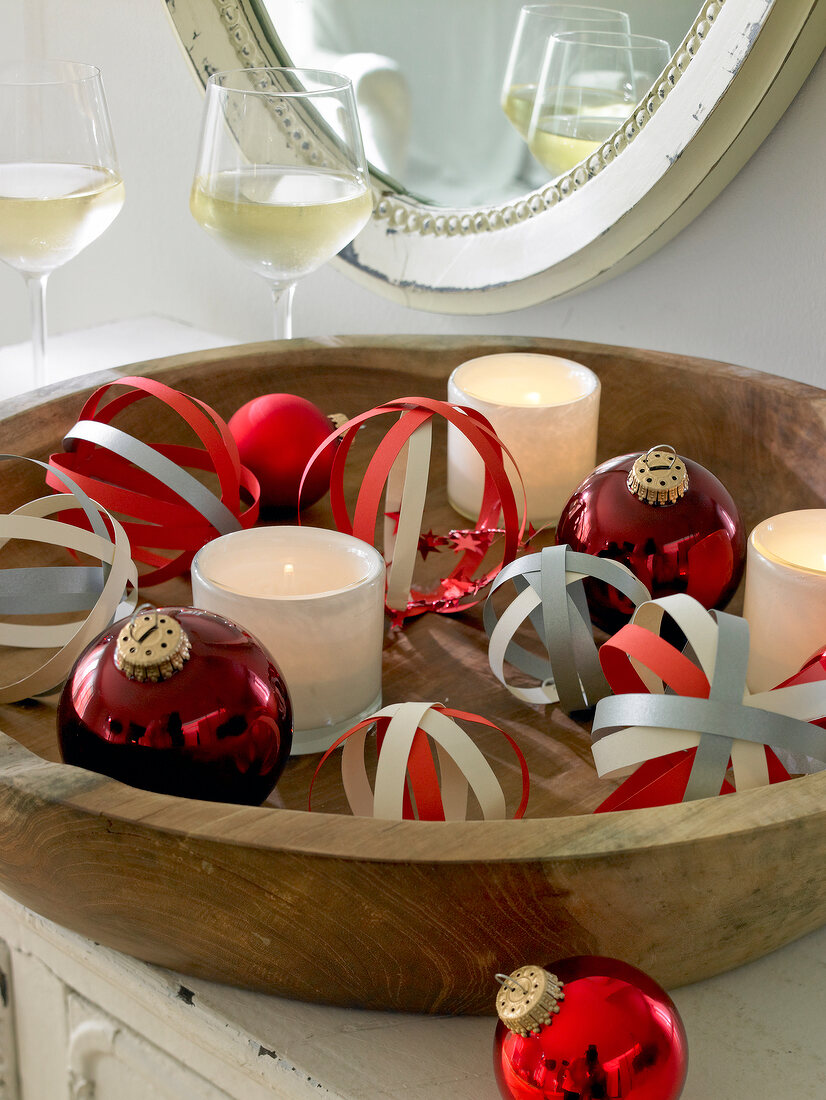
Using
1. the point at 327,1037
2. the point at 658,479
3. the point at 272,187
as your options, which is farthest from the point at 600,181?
the point at 327,1037

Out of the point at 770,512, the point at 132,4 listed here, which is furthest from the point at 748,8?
the point at 132,4

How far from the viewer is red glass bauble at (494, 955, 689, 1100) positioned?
9.4 inches

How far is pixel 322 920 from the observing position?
10.0 inches

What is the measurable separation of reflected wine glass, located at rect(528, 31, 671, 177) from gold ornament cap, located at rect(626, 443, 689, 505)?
0.29m

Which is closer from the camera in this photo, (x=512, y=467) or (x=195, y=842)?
(x=195, y=842)

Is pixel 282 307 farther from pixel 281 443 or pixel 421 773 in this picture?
pixel 421 773

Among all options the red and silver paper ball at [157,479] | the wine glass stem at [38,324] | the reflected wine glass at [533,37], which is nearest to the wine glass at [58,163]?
the wine glass stem at [38,324]

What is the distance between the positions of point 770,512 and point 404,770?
283 mm

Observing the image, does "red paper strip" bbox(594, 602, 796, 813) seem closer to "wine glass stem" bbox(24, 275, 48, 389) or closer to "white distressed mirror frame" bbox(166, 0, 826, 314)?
"white distressed mirror frame" bbox(166, 0, 826, 314)

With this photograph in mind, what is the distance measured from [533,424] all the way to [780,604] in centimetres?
16

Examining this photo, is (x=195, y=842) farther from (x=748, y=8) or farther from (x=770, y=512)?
(x=748, y=8)

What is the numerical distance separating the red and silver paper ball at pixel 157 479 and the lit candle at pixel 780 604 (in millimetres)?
208

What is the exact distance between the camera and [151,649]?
0.29 m

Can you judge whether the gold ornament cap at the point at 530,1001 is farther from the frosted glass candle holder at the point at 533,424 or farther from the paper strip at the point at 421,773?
the frosted glass candle holder at the point at 533,424
